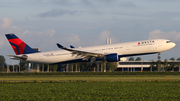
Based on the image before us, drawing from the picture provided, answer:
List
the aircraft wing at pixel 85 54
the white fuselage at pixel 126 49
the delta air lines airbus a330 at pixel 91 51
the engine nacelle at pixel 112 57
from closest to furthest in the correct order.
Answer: the white fuselage at pixel 126 49
the delta air lines airbus a330 at pixel 91 51
the engine nacelle at pixel 112 57
the aircraft wing at pixel 85 54

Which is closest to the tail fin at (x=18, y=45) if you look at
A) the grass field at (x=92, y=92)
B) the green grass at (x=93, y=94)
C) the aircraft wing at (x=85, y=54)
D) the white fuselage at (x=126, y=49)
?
the white fuselage at (x=126, y=49)

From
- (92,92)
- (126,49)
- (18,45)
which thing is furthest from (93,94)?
(18,45)

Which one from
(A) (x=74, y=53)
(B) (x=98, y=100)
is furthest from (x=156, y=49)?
(B) (x=98, y=100)

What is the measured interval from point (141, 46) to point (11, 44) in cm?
3155

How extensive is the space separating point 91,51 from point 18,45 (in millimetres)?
19086

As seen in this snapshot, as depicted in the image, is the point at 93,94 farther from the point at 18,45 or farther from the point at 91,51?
the point at 18,45

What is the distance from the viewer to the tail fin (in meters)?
59.4

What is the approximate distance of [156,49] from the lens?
48188 mm

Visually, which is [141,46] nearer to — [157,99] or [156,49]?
[156,49]

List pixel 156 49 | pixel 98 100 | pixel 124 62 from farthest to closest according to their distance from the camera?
pixel 124 62
pixel 156 49
pixel 98 100

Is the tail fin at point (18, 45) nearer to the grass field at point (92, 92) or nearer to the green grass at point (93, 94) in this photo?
the grass field at point (92, 92)

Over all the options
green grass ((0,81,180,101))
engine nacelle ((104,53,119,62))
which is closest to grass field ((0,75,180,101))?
green grass ((0,81,180,101))

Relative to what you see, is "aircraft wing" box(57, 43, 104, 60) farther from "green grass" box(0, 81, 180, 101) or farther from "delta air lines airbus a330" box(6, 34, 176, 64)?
"green grass" box(0, 81, 180, 101)

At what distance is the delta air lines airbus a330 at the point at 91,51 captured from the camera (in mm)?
48406
